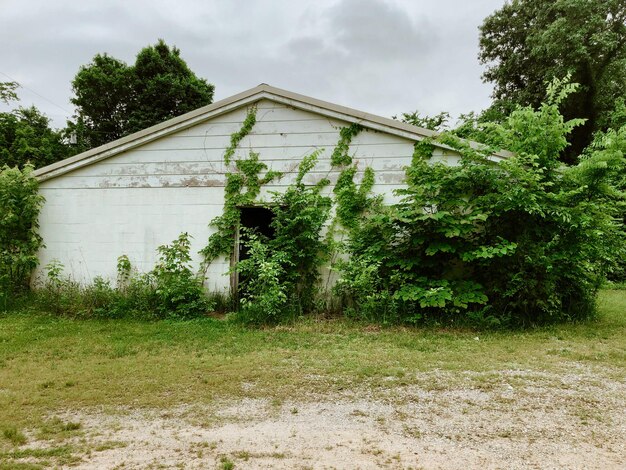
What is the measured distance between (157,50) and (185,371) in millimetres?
25310

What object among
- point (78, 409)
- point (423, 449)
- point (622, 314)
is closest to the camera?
point (423, 449)

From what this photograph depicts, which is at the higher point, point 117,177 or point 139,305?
point 117,177

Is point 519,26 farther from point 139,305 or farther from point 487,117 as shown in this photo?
point 139,305

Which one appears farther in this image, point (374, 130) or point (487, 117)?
point (487, 117)

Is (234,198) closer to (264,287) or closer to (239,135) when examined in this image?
(239,135)

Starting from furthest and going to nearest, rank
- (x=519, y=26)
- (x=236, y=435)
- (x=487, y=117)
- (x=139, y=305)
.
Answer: (x=519, y=26)
(x=487, y=117)
(x=139, y=305)
(x=236, y=435)

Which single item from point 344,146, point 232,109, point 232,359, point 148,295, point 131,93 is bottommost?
point 232,359

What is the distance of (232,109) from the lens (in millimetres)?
8023

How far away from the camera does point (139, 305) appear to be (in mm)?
7383

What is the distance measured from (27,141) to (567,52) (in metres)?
27.1

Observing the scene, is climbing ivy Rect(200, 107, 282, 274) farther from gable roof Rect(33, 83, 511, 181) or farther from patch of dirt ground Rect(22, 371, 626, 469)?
patch of dirt ground Rect(22, 371, 626, 469)

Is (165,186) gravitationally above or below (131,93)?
below

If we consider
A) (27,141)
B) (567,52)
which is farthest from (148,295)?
(27,141)

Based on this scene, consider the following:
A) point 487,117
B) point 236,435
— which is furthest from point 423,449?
point 487,117
